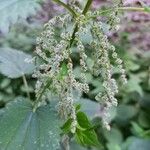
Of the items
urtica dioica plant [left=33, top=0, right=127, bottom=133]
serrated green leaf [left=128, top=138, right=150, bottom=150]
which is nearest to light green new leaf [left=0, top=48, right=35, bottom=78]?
urtica dioica plant [left=33, top=0, right=127, bottom=133]

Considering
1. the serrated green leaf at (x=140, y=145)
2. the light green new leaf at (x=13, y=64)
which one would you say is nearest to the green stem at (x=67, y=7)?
the light green new leaf at (x=13, y=64)

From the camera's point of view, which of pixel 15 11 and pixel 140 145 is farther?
pixel 140 145

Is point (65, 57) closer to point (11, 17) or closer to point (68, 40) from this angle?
point (68, 40)

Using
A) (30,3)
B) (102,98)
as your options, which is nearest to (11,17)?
(30,3)

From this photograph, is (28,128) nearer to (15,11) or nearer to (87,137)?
(87,137)

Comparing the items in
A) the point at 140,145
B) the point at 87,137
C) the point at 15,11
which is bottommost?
the point at 140,145

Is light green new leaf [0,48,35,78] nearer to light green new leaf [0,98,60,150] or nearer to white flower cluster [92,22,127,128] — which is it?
light green new leaf [0,98,60,150]

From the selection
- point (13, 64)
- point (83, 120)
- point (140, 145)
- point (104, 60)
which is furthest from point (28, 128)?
point (140, 145)
